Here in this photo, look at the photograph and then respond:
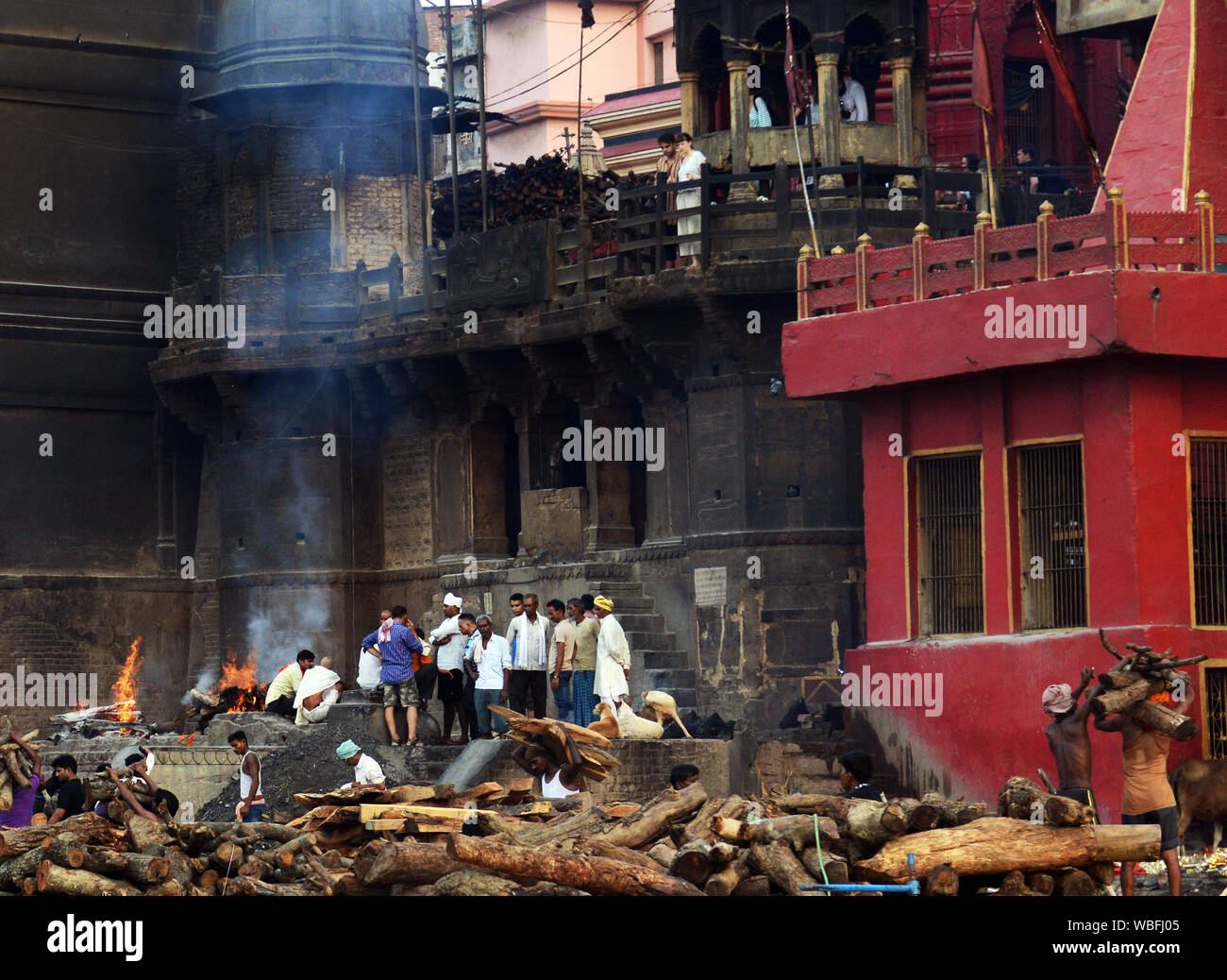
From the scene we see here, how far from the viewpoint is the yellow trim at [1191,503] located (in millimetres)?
22375

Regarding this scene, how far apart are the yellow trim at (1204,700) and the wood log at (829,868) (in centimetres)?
694

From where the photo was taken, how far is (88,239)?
3800 cm

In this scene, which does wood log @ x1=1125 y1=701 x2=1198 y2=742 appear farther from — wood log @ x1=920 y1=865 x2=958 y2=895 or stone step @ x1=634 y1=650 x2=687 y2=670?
stone step @ x1=634 y1=650 x2=687 y2=670

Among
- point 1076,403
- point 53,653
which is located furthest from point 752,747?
point 53,653

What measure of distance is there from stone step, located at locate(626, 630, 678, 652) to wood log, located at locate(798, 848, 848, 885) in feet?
43.5

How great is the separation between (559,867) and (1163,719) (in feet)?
16.3

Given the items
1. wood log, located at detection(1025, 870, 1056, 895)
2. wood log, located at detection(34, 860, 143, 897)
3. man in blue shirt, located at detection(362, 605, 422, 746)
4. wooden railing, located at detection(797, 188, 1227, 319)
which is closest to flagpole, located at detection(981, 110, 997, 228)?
wooden railing, located at detection(797, 188, 1227, 319)

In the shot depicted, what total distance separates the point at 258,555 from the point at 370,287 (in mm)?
4132

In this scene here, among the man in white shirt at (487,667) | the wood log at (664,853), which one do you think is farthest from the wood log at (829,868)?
the man in white shirt at (487,667)

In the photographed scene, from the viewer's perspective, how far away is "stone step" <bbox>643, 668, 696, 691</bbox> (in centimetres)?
2884

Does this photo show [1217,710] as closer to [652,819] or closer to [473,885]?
[652,819]

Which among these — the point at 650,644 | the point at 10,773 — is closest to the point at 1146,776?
the point at 10,773

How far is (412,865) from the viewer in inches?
632

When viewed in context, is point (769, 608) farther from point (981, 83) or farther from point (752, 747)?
point (981, 83)
